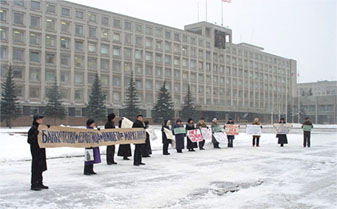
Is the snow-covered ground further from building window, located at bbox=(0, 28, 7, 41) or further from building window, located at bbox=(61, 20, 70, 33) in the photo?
building window, located at bbox=(61, 20, 70, 33)

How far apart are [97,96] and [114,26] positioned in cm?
2105

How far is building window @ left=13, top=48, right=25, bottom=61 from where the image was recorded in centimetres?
6017

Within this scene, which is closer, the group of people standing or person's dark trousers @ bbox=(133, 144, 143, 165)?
the group of people standing

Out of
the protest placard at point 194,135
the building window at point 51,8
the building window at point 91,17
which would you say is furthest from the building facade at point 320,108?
the protest placard at point 194,135

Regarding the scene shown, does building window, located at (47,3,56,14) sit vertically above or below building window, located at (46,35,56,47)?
above

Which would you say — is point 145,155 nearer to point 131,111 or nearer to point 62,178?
point 62,178

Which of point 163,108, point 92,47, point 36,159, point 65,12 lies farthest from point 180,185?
point 92,47

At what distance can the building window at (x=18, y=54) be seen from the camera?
6017cm

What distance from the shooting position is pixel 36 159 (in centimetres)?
903

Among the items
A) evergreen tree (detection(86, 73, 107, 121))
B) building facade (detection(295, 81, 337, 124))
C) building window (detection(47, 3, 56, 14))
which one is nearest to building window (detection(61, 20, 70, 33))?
building window (detection(47, 3, 56, 14))

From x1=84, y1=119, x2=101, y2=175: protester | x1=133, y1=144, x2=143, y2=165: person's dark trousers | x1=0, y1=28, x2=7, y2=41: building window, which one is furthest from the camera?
x1=0, y1=28, x2=7, y2=41: building window

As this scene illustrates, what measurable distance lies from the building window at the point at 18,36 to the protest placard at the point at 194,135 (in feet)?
165

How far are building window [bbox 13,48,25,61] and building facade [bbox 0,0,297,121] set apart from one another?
168mm

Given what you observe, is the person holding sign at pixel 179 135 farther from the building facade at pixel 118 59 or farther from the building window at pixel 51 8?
the building window at pixel 51 8
